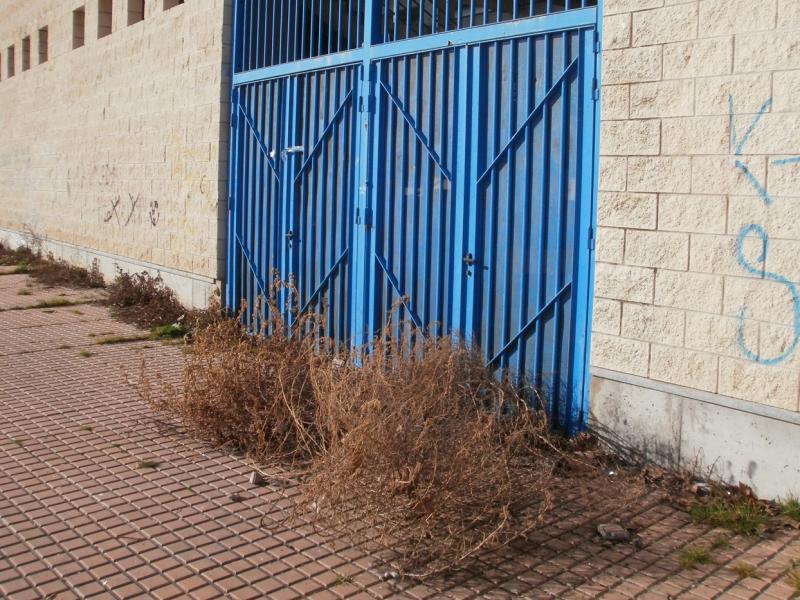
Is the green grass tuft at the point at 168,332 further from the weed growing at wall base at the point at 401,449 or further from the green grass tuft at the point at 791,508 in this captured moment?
the green grass tuft at the point at 791,508

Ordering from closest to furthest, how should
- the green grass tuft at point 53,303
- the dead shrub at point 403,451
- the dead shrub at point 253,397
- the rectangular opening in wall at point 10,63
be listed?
the dead shrub at point 403,451 → the dead shrub at point 253,397 → the green grass tuft at point 53,303 → the rectangular opening in wall at point 10,63

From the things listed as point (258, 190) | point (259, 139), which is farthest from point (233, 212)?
point (259, 139)

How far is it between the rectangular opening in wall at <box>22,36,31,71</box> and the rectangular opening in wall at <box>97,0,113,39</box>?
466 centimetres

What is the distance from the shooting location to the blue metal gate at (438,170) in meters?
6.02

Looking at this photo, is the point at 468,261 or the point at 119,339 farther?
the point at 119,339

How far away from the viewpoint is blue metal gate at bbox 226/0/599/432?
6016 millimetres

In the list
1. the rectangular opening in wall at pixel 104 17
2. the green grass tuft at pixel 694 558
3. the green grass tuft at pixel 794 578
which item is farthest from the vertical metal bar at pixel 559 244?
the rectangular opening in wall at pixel 104 17

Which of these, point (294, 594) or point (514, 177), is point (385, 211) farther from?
point (294, 594)

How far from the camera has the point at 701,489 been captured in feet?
16.7

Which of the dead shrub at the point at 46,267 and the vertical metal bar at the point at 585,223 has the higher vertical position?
the vertical metal bar at the point at 585,223

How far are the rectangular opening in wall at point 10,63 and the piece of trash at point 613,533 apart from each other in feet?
59.5

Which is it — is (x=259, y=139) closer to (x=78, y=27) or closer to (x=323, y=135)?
(x=323, y=135)

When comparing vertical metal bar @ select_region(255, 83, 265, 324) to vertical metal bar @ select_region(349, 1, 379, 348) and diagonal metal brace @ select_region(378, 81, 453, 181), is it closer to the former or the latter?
vertical metal bar @ select_region(349, 1, 379, 348)

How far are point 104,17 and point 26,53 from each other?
5.20m
